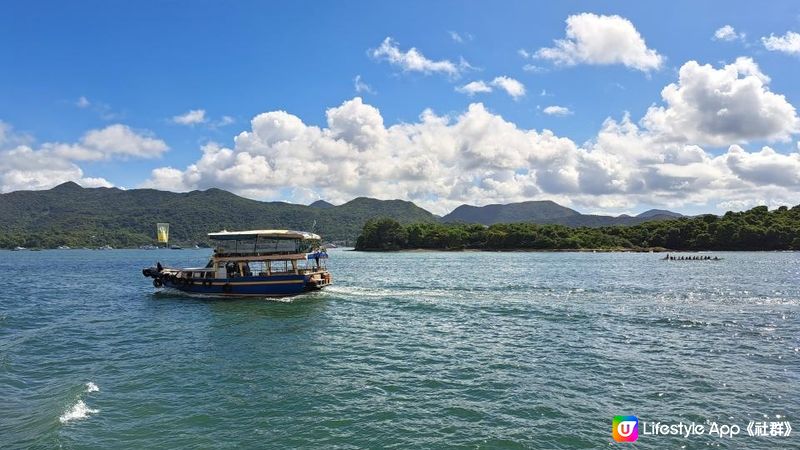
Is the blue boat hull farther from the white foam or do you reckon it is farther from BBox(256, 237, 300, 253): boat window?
the white foam

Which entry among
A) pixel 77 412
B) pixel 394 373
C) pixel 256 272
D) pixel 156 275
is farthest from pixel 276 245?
pixel 77 412

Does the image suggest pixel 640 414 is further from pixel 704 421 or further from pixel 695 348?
pixel 695 348

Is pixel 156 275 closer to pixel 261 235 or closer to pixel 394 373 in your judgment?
pixel 261 235

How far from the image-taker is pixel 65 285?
237 feet

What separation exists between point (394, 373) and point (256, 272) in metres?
36.9

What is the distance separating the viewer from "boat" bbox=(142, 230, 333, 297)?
54.1 meters

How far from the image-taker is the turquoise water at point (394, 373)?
650 inches

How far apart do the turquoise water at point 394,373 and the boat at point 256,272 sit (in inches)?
271

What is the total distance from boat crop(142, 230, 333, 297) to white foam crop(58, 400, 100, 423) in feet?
114

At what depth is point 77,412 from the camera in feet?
59.9

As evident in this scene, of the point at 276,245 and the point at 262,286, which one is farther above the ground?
the point at 276,245

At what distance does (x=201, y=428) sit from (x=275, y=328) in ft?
65.8

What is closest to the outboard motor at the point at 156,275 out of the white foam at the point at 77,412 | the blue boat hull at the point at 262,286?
the blue boat hull at the point at 262,286

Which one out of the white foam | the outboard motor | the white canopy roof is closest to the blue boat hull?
the white canopy roof
